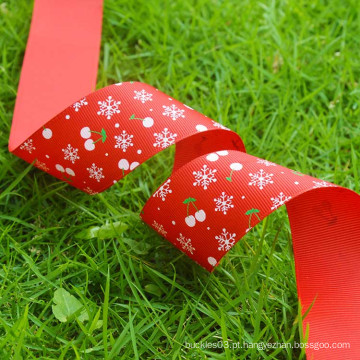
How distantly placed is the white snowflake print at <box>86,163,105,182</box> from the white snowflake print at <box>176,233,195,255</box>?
9.2 inches

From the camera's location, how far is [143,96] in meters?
1.38

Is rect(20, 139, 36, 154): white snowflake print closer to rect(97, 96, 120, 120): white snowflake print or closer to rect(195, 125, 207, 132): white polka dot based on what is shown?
rect(97, 96, 120, 120): white snowflake print

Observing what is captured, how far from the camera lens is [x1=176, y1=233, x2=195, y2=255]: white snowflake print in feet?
4.14

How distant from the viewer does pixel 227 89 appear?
1779 millimetres

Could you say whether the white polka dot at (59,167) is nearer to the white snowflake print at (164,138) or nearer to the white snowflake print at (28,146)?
the white snowflake print at (28,146)

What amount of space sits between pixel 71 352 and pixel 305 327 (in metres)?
0.49

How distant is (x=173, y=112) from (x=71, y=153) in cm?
25

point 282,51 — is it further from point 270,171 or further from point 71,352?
point 71,352

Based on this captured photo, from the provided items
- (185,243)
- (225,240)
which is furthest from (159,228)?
(225,240)

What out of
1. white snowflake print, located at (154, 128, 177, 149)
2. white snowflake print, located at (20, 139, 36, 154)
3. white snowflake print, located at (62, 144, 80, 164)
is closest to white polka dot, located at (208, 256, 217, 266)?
white snowflake print, located at (154, 128, 177, 149)

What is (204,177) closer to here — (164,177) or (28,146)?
(164,177)

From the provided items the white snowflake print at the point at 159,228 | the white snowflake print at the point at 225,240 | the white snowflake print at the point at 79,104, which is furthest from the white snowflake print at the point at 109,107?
the white snowflake print at the point at 225,240

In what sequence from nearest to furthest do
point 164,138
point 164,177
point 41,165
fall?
point 164,138 → point 41,165 → point 164,177

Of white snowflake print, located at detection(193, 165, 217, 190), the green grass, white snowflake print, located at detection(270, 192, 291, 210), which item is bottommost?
the green grass
